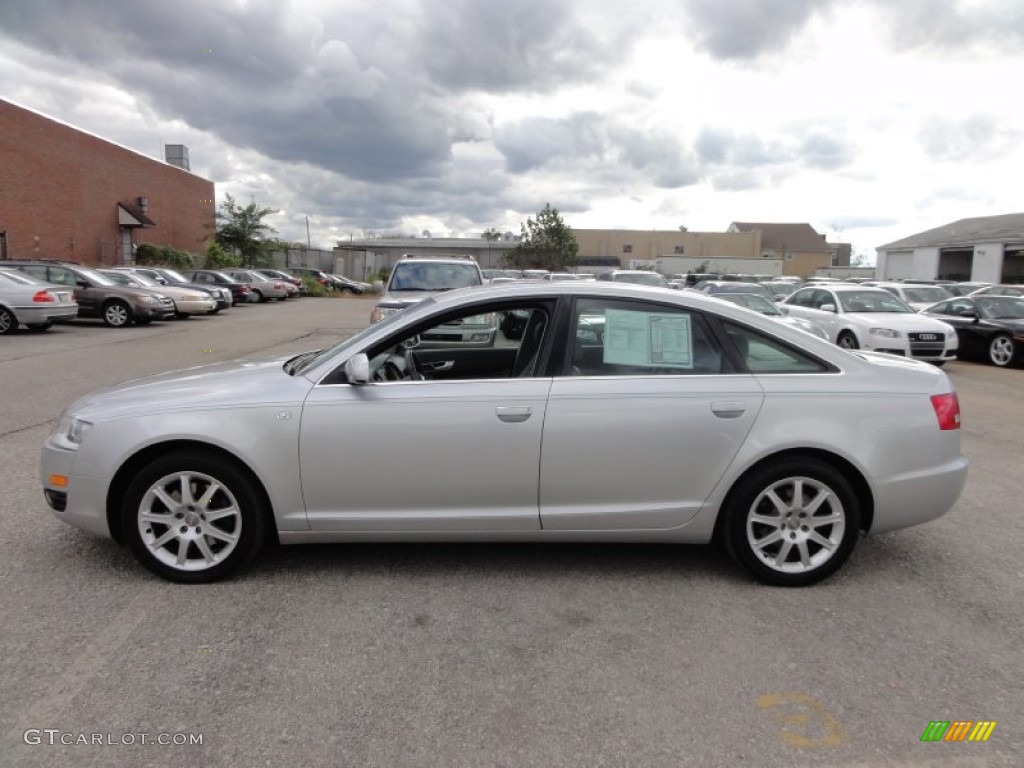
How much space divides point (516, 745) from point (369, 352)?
2.09 metres

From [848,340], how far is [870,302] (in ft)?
4.58

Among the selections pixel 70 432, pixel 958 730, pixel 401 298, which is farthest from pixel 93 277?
pixel 958 730

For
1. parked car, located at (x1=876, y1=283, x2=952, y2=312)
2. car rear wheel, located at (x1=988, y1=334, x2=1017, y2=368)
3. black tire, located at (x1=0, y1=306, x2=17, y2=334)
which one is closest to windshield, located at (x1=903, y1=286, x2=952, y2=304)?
parked car, located at (x1=876, y1=283, x2=952, y2=312)

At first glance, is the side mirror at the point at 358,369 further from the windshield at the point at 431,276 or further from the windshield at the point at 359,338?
the windshield at the point at 431,276

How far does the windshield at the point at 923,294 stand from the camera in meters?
21.0

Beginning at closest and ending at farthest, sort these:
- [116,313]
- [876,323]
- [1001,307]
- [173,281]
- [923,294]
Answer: [876,323], [1001,307], [116,313], [923,294], [173,281]

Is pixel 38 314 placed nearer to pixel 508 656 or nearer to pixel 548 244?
pixel 508 656

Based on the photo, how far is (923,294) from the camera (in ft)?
69.8

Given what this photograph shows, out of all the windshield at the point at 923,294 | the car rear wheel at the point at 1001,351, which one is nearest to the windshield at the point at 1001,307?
the car rear wheel at the point at 1001,351

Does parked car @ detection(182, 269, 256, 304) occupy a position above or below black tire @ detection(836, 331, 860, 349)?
above

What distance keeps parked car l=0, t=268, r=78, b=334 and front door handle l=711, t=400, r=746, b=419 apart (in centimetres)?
1645

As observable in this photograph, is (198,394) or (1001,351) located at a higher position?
(198,394)

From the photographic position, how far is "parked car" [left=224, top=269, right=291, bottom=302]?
33.8 m

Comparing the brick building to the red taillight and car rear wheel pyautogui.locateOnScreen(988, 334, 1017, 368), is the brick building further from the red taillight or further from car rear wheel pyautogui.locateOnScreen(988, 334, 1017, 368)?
the red taillight
